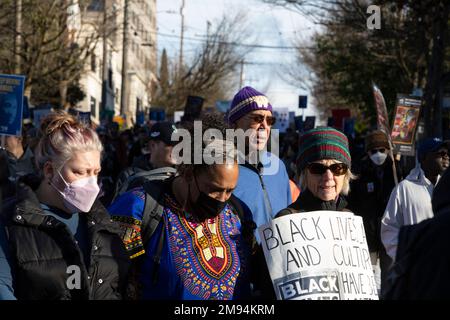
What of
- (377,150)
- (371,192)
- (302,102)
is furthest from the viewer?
(302,102)

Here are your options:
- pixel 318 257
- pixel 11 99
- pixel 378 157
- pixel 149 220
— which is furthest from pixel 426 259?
pixel 11 99

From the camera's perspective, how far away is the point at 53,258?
3.49 metres

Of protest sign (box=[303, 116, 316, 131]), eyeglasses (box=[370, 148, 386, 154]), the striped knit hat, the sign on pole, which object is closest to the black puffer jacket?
the striped knit hat

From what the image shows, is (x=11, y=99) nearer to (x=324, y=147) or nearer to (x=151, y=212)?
(x=324, y=147)

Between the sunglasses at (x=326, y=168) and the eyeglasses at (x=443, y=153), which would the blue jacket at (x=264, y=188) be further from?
the eyeglasses at (x=443, y=153)

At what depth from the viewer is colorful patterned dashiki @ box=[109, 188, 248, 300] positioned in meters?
3.84

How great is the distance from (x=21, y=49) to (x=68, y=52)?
2.87m

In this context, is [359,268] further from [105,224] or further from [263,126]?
Answer: [263,126]

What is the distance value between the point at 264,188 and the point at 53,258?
1.70 m

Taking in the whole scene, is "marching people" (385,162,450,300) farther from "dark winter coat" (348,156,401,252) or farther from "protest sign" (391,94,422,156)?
"protest sign" (391,94,422,156)

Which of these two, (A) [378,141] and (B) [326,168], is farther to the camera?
(A) [378,141]

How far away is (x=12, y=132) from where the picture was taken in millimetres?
11062

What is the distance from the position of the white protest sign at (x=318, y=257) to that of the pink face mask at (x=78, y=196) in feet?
2.55

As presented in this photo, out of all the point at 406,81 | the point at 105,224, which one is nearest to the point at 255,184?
the point at 105,224
